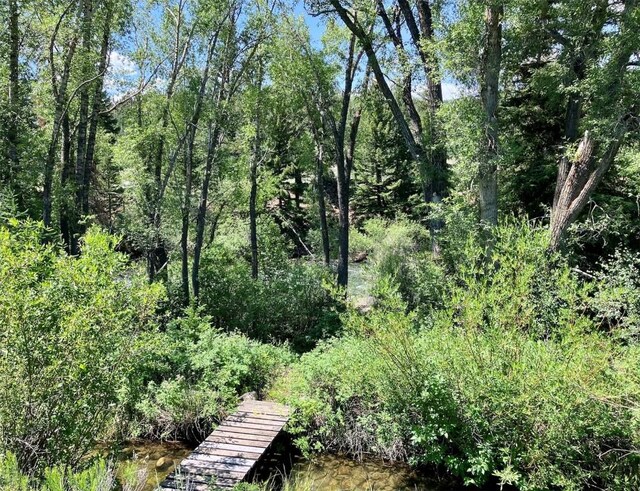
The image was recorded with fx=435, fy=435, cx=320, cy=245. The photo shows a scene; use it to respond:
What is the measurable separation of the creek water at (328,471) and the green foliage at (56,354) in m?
1.65

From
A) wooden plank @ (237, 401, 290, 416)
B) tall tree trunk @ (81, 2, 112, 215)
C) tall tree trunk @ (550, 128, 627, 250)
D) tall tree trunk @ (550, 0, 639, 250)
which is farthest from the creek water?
tall tree trunk @ (81, 2, 112, 215)

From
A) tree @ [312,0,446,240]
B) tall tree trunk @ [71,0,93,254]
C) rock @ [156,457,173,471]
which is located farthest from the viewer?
tree @ [312,0,446,240]

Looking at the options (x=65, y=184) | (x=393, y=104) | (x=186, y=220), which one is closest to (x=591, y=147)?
(x=393, y=104)

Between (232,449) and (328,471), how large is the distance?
4.22ft

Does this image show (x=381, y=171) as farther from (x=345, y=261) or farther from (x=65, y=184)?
(x=65, y=184)

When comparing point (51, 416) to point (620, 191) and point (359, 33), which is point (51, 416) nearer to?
point (359, 33)

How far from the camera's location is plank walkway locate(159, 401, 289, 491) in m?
4.77

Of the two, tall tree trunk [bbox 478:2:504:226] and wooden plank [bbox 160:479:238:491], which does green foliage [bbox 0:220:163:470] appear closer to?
wooden plank [bbox 160:479:238:491]

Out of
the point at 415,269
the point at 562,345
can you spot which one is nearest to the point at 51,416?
the point at 562,345

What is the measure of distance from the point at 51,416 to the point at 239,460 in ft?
7.95

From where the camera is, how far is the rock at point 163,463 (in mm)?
5641

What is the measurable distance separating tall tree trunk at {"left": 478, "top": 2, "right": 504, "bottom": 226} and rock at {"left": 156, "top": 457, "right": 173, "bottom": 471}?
22.3ft

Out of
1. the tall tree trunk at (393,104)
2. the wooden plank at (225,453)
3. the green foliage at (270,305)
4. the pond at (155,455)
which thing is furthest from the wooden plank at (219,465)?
the tall tree trunk at (393,104)

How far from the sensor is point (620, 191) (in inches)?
438
